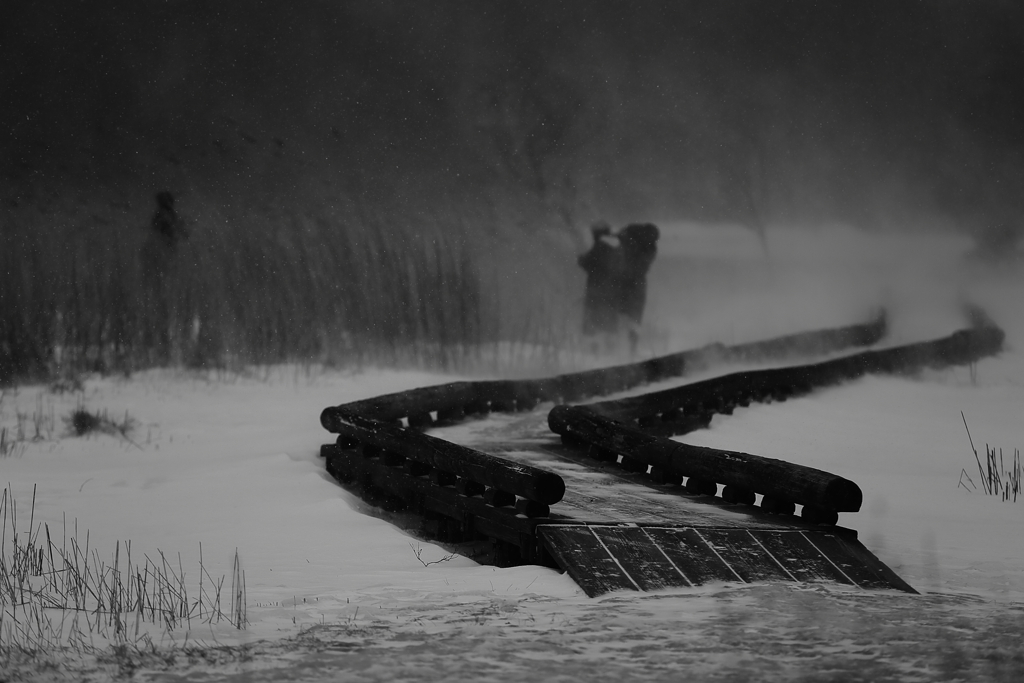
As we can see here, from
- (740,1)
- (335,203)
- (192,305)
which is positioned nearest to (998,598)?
(192,305)

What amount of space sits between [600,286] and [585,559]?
41.1ft

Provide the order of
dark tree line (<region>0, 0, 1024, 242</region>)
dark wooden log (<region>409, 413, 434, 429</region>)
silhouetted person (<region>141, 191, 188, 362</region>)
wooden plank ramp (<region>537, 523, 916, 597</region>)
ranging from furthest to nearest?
1. dark tree line (<region>0, 0, 1024, 242</region>)
2. silhouetted person (<region>141, 191, 188, 362</region>)
3. dark wooden log (<region>409, 413, 434, 429</region>)
4. wooden plank ramp (<region>537, 523, 916, 597</region>)

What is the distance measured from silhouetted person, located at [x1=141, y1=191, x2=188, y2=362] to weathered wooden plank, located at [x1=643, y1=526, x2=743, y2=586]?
9029 millimetres

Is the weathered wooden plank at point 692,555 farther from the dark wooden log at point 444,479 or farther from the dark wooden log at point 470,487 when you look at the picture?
the dark wooden log at point 444,479

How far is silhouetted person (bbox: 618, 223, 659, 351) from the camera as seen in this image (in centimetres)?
1720

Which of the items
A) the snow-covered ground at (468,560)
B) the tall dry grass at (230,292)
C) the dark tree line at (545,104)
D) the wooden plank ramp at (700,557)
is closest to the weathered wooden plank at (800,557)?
the wooden plank ramp at (700,557)

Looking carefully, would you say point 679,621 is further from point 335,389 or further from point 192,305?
point 192,305

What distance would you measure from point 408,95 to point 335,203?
3.11 m

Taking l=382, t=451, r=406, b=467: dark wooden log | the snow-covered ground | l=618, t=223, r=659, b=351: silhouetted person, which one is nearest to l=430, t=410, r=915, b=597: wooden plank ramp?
the snow-covered ground

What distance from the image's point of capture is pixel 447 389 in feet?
31.2

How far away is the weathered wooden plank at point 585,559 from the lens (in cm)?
462

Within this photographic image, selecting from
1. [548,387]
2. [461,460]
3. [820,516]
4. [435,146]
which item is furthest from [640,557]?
[435,146]

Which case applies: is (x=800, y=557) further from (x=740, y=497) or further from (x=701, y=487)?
(x=701, y=487)

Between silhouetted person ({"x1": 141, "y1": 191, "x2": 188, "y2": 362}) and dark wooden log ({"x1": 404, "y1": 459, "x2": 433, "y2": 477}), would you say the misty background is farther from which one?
dark wooden log ({"x1": 404, "y1": 459, "x2": 433, "y2": 477})
